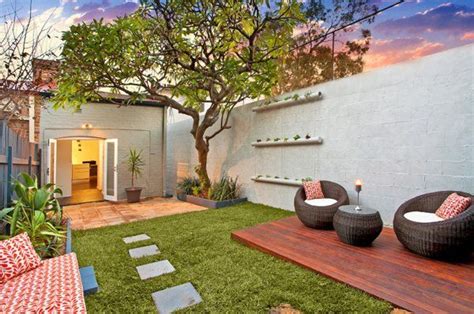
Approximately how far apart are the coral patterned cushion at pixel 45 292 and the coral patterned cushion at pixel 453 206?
12.8 feet

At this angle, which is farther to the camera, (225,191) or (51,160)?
(51,160)

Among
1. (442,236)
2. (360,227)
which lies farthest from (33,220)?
(442,236)

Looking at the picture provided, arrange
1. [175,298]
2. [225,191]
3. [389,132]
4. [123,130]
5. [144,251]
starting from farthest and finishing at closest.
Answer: [123,130], [225,191], [389,132], [144,251], [175,298]

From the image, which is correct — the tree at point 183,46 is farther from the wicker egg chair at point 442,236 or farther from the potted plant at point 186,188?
the wicker egg chair at point 442,236

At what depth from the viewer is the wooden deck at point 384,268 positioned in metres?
2.04

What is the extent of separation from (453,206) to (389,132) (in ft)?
5.31

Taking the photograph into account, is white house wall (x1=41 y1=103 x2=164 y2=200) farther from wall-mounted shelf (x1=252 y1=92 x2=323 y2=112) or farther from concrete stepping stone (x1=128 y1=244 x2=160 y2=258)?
concrete stepping stone (x1=128 y1=244 x2=160 y2=258)

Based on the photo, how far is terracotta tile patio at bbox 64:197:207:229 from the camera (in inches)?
203

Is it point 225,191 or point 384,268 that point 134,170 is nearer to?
point 225,191

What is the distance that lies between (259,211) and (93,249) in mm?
3481

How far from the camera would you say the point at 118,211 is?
6160 mm

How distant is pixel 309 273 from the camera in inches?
102

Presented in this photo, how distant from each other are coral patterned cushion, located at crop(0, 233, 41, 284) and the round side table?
3.51 m

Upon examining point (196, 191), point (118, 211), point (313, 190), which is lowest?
point (118, 211)
